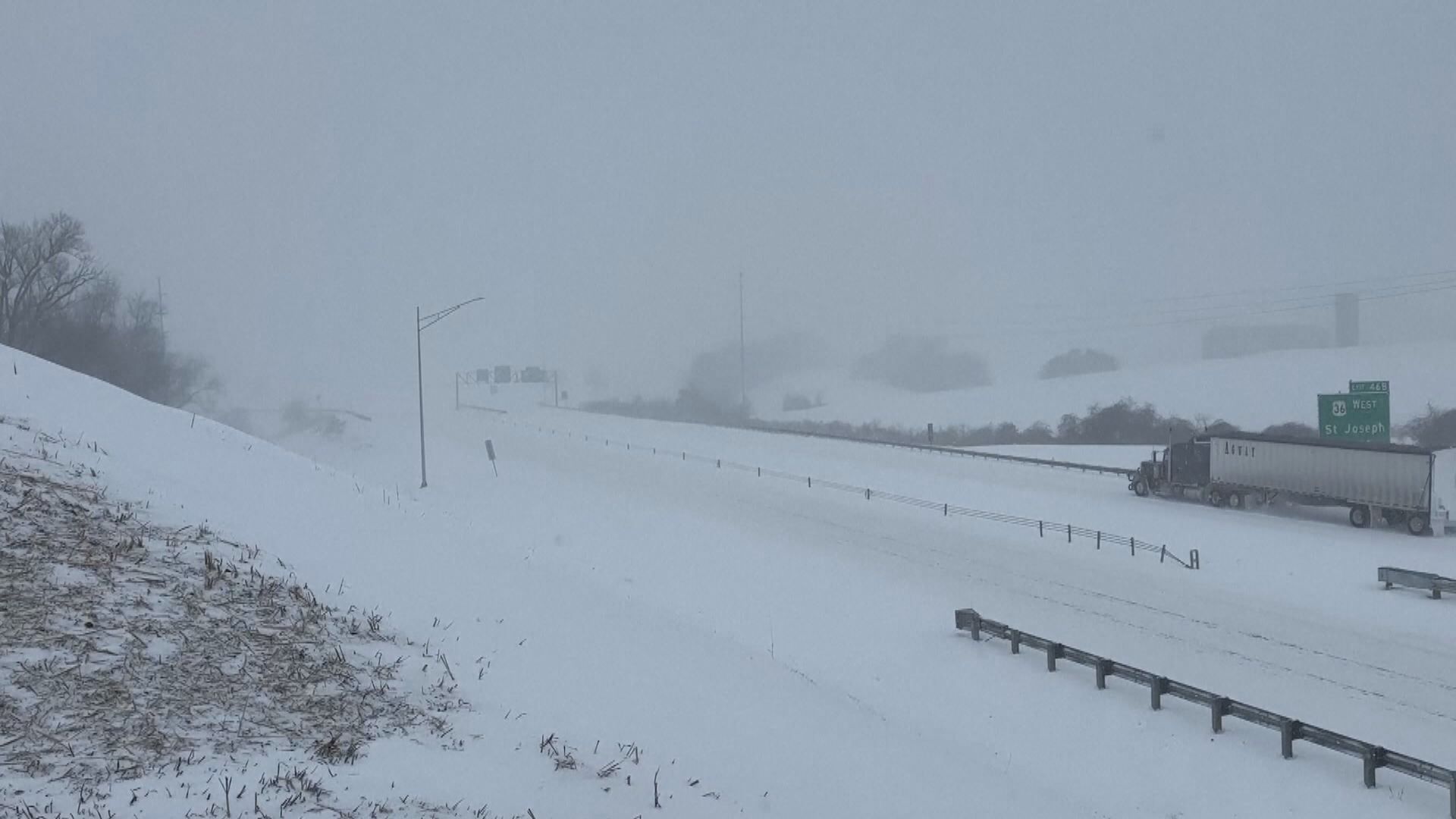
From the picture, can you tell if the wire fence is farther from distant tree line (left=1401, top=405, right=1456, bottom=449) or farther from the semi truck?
distant tree line (left=1401, top=405, right=1456, bottom=449)

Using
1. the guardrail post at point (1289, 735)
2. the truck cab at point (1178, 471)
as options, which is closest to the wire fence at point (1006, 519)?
the truck cab at point (1178, 471)

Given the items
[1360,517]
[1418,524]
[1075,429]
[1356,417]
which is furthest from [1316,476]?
[1075,429]

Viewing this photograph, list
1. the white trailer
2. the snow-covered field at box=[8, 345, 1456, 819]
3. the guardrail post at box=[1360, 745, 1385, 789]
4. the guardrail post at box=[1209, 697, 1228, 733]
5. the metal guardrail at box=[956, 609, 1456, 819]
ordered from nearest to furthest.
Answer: the snow-covered field at box=[8, 345, 1456, 819] → the metal guardrail at box=[956, 609, 1456, 819] → the guardrail post at box=[1360, 745, 1385, 789] → the guardrail post at box=[1209, 697, 1228, 733] → the white trailer

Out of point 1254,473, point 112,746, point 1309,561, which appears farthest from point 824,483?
point 112,746

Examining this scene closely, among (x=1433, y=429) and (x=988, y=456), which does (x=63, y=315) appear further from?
(x=1433, y=429)

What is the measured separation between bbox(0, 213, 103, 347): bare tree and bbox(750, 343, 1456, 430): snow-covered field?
205 ft

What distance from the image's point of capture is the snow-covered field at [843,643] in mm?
9008

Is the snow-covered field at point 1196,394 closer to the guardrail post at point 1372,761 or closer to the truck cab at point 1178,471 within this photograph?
the truck cab at point 1178,471

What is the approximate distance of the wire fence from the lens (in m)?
28.3

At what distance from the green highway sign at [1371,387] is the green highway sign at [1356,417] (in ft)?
0.57

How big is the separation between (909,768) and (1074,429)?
62828mm

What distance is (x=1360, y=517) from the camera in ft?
107

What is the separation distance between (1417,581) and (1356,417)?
1818 centimetres

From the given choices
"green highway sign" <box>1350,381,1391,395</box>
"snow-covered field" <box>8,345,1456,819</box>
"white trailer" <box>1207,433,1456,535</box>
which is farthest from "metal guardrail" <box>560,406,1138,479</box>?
"green highway sign" <box>1350,381,1391,395</box>
